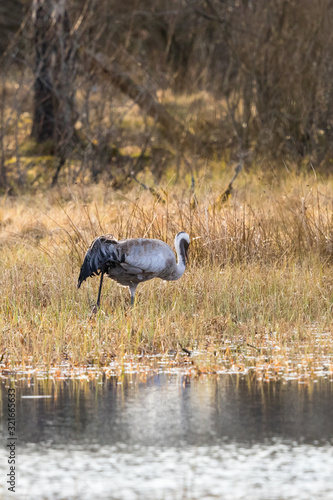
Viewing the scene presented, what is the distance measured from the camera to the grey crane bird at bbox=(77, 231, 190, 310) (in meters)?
7.13

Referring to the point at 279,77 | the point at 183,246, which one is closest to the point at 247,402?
the point at 183,246

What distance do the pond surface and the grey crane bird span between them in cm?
170

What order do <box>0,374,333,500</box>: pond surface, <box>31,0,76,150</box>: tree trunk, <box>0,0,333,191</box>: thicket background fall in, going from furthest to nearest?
1. <box>31,0,76,150</box>: tree trunk
2. <box>0,0,333,191</box>: thicket background
3. <box>0,374,333,500</box>: pond surface

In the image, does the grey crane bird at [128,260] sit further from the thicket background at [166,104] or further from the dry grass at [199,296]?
the thicket background at [166,104]

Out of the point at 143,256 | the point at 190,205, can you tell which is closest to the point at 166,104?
the point at 190,205

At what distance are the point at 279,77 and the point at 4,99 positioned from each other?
13.3 feet

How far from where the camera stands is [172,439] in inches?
172

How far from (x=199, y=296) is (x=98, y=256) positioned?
997 mm

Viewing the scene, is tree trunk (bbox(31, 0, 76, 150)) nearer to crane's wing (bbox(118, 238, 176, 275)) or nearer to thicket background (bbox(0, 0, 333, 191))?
thicket background (bbox(0, 0, 333, 191))

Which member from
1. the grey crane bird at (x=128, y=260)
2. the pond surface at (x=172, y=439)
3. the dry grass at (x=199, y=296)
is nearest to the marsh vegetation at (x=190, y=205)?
the dry grass at (x=199, y=296)

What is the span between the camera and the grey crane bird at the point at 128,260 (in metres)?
7.13

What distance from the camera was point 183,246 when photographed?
7.77m

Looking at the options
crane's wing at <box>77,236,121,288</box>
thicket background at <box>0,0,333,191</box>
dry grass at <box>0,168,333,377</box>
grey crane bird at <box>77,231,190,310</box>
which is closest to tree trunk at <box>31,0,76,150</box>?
thicket background at <box>0,0,333,191</box>

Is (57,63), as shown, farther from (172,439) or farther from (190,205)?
(172,439)
